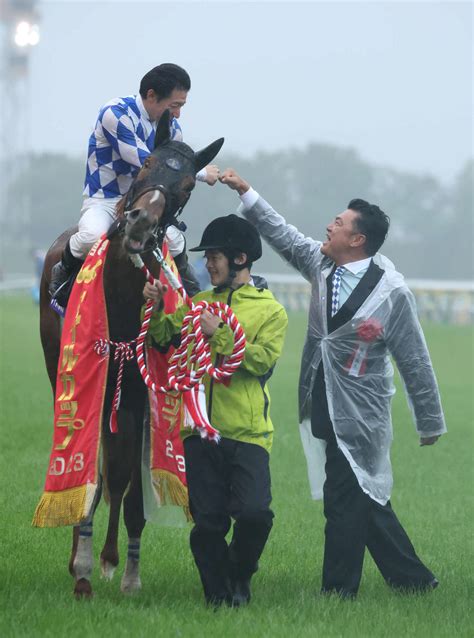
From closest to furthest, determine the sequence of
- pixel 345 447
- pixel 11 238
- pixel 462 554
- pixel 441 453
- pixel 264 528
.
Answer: pixel 264 528, pixel 345 447, pixel 462 554, pixel 441 453, pixel 11 238

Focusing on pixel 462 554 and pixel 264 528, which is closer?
pixel 264 528

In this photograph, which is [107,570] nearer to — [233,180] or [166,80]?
[233,180]

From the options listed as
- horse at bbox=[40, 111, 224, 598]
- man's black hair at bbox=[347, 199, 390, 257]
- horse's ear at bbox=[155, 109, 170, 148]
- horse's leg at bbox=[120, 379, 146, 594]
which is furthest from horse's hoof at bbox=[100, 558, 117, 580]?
horse's ear at bbox=[155, 109, 170, 148]

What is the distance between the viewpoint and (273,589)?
23.2 feet

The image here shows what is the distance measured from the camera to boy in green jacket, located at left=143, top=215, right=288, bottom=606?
6.27m

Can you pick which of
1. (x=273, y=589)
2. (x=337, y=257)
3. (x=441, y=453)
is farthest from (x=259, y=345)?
(x=441, y=453)

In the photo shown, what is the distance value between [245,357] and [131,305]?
0.68 m

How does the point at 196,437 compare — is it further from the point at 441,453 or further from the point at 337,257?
the point at 441,453

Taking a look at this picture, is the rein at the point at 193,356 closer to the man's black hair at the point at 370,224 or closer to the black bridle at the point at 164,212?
the black bridle at the point at 164,212

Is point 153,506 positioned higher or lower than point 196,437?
lower

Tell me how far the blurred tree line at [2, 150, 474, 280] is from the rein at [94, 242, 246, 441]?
9053cm

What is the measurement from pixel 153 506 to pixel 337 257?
1.64 meters

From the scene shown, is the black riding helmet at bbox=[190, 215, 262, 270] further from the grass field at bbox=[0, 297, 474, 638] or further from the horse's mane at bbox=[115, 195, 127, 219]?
the grass field at bbox=[0, 297, 474, 638]

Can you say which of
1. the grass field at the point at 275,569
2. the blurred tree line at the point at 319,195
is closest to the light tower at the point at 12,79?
the blurred tree line at the point at 319,195
